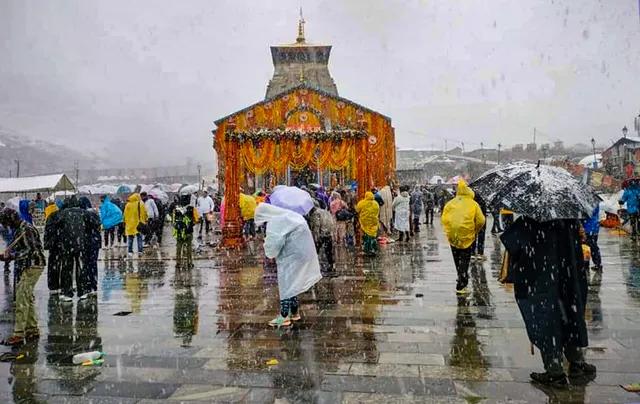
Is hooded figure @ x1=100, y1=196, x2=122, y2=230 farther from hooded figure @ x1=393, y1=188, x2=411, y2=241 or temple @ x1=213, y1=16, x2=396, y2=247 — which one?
hooded figure @ x1=393, y1=188, x2=411, y2=241

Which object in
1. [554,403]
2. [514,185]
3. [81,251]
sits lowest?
[554,403]

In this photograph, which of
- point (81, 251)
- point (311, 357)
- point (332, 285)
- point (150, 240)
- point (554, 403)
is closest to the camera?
point (554, 403)

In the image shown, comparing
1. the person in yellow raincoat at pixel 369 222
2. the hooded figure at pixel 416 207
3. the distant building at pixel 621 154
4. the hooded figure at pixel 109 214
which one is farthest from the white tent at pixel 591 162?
the hooded figure at pixel 109 214

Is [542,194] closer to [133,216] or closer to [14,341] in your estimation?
[14,341]

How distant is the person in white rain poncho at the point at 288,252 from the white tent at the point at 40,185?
30.8 metres

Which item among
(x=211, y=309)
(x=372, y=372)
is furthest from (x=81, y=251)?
(x=372, y=372)

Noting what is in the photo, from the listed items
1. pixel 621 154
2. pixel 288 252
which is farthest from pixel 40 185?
pixel 621 154

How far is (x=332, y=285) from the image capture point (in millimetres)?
8570

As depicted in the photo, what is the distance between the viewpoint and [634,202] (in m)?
13.9

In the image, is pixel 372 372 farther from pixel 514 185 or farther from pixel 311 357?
pixel 514 185

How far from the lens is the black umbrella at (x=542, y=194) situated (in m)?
4.25

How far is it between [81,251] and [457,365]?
19.6 ft

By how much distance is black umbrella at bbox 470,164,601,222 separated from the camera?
13.9 ft

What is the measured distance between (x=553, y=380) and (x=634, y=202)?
11.8 m
